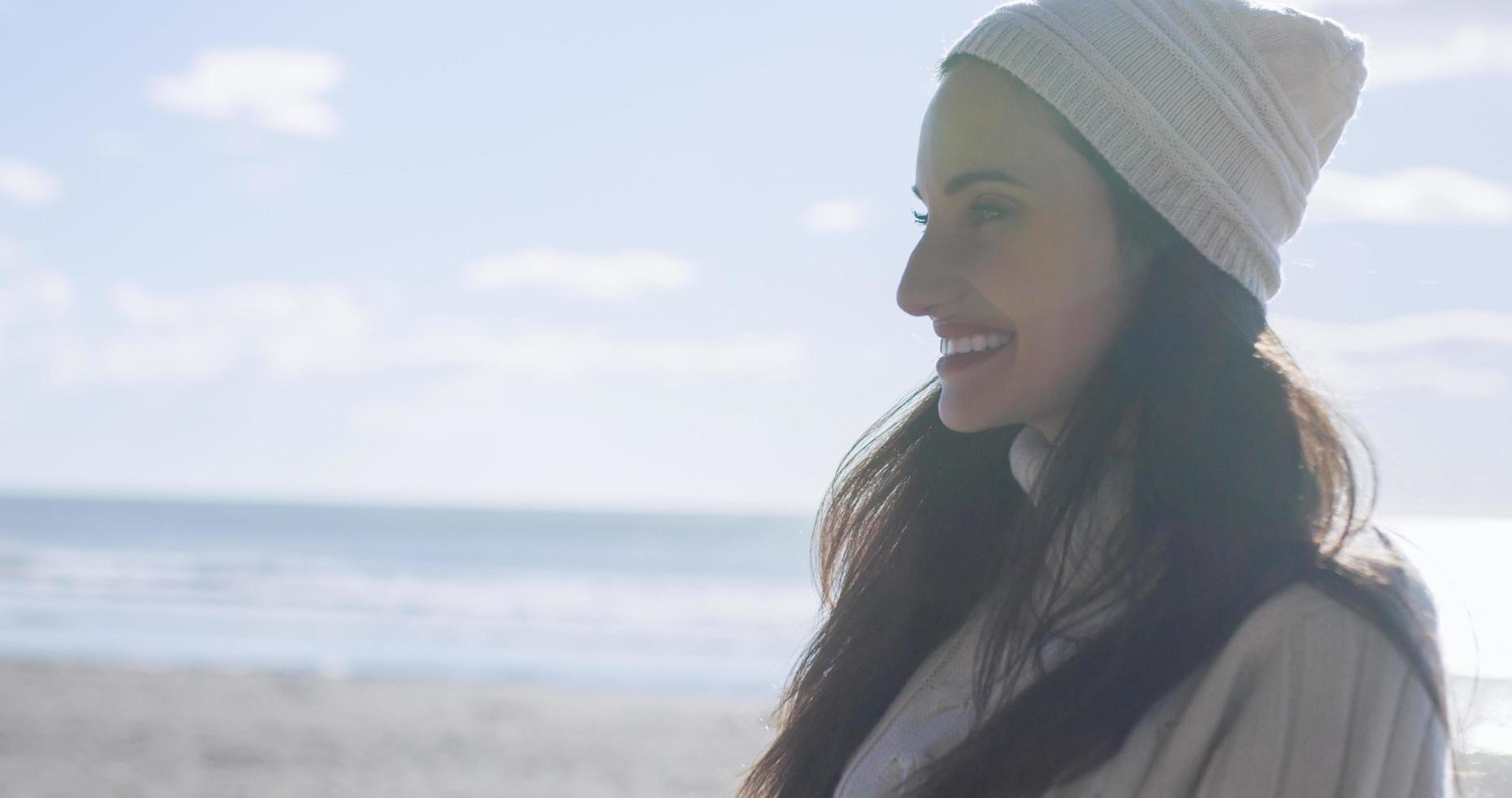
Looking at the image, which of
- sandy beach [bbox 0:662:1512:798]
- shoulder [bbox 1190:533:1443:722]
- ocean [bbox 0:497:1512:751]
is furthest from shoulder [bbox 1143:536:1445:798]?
sandy beach [bbox 0:662:1512:798]

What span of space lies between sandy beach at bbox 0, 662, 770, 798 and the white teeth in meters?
4.76

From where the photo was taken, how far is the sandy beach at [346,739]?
23.6 ft

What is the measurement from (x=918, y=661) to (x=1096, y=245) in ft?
2.09

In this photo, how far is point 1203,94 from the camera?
4.95 ft

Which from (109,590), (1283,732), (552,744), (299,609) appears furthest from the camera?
(109,590)

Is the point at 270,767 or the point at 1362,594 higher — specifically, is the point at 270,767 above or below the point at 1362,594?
below

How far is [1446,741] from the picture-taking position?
126 cm

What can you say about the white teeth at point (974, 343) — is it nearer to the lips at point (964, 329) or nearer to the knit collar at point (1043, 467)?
the lips at point (964, 329)

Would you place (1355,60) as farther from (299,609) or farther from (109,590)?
(109,590)

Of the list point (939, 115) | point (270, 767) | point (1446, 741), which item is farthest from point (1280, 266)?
point (270, 767)

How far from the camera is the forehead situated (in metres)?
1.52

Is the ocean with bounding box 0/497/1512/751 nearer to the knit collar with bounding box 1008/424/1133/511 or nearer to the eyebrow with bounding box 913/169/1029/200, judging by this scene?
the knit collar with bounding box 1008/424/1133/511

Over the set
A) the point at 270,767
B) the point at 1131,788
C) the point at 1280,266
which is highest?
the point at 1280,266

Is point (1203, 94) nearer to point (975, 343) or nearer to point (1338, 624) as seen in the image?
point (975, 343)
